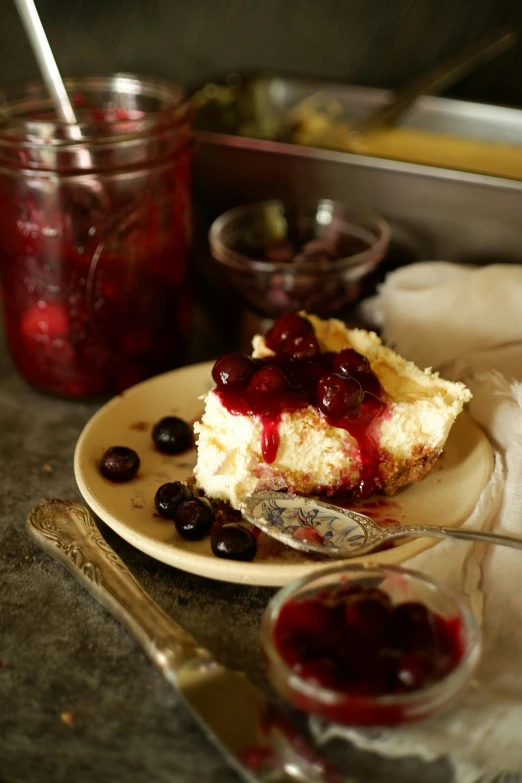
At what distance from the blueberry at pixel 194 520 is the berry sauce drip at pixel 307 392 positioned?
12cm

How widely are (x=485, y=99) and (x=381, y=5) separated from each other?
0.34 meters

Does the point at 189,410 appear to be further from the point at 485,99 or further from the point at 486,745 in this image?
the point at 485,99

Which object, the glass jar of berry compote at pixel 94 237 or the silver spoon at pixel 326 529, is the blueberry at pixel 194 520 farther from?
the glass jar of berry compote at pixel 94 237

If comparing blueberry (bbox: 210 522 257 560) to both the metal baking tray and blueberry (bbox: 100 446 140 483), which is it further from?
the metal baking tray

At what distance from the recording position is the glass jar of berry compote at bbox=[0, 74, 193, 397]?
4.88ft

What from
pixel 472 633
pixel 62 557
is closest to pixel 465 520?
pixel 472 633

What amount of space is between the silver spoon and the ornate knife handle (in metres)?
0.20

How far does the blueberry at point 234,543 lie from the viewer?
1.17 meters

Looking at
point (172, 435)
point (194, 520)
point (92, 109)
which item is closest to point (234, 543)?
point (194, 520)

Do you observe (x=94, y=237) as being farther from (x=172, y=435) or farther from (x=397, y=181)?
(x=397, y=181)

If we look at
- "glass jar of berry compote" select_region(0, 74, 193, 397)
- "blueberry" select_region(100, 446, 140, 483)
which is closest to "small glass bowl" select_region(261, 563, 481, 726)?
"blueberry" select_region(100, 446, 140, 483)

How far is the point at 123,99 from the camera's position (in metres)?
1.76

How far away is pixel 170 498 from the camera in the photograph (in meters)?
1.28

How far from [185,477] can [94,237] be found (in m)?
0.45
